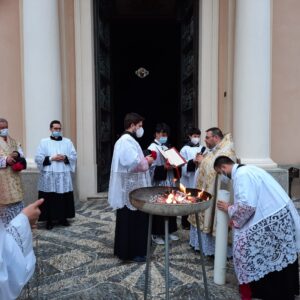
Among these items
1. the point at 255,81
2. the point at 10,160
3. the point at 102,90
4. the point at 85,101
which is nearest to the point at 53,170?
the point at 10,160

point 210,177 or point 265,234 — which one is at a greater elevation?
point 210,177

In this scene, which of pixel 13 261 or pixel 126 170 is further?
pixel 126 170

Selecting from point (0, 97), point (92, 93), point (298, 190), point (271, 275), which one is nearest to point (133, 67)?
point (92, 93)

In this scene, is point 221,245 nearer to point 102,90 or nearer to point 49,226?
point 49,226

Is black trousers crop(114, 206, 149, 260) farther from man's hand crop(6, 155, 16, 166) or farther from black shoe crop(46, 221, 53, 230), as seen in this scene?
black shoe crop(46, 221, 53, 230)

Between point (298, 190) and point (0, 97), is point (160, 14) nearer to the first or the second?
point (0, 97)

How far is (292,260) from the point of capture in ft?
10.3

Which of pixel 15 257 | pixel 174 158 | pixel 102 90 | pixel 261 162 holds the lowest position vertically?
pixel 261 162

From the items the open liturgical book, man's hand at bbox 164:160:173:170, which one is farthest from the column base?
the open liturgical book

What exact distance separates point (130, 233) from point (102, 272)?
57 centimetres

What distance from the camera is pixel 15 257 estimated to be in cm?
183

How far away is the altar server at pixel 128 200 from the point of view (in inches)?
168

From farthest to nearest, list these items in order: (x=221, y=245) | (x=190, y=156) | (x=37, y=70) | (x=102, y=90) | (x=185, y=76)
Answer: (x=185, y=76) < (x=102, y=90) < (x=37, y=70) < (x=190, y=156) < (x=221, y=245)

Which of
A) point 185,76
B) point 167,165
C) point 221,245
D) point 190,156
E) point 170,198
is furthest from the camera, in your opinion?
point 185,76
